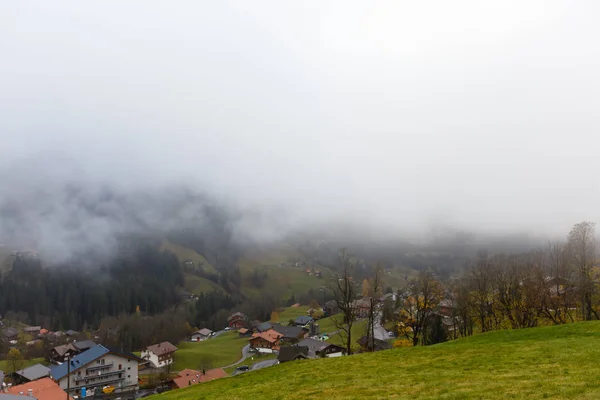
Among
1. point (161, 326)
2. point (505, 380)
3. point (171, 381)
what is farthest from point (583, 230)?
point (161, 326)

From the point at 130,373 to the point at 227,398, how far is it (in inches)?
4286

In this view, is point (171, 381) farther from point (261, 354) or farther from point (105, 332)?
point (105, 332)

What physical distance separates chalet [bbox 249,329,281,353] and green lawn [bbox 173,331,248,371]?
6911 mm

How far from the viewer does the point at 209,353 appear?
140m

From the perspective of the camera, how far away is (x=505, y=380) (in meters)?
19.5

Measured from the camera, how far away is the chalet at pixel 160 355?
433 ft

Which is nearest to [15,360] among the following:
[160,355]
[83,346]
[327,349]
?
[83,346]

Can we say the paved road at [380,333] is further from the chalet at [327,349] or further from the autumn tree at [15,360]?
the autumn tree at [15,360]

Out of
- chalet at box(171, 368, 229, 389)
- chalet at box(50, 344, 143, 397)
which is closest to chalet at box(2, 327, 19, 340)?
chalet at box(50, 344, 143, 397)

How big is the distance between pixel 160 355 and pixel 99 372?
79.3ft

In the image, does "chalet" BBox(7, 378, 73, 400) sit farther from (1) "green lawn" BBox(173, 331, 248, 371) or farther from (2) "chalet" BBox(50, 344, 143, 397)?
(1) "green lawn" BBox(173, 331, 248, 371)

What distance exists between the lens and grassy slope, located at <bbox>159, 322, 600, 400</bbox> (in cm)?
1783

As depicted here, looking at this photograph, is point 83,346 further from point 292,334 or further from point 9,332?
point 292,334

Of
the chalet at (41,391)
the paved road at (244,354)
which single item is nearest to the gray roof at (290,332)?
the paved road at (244,354)
